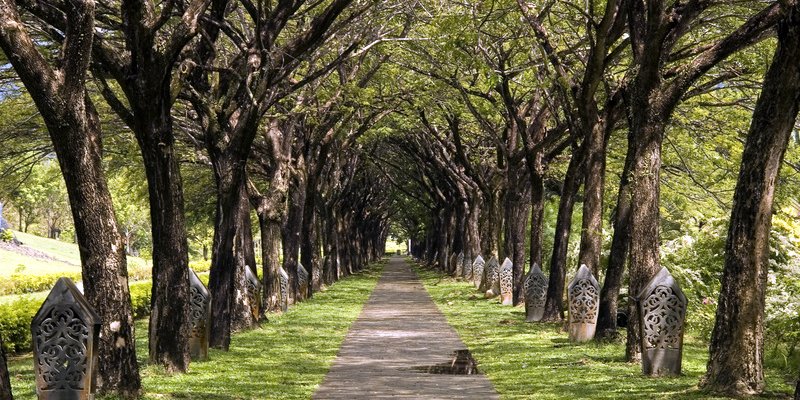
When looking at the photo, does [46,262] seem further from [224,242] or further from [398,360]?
[398,360]

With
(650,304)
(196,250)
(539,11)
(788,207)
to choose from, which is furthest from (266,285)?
(196,250)

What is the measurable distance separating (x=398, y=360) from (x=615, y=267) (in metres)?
4.43

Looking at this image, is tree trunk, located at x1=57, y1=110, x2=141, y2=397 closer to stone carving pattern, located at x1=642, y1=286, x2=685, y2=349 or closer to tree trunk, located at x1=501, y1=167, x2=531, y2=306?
stone carving pattern, located at x1=642, y1=286, x2=685, y2=349

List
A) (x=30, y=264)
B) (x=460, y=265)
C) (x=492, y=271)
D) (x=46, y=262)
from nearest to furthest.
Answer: (x=492, y=271)
(x=460, y=265)
(x=30, y=264)
(x=46, y=262)

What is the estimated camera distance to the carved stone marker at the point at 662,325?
13125 millimetres

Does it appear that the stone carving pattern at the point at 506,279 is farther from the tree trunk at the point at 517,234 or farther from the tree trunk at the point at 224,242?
the tree trunk at the point at 224,242

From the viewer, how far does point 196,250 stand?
344ft

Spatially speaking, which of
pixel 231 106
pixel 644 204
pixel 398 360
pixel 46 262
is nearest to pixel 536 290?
pixel 398 360

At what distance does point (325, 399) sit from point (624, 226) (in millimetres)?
7677

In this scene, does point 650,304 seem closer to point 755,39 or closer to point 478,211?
point 755,39

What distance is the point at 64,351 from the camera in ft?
31.5

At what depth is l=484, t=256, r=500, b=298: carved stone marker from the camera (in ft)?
109

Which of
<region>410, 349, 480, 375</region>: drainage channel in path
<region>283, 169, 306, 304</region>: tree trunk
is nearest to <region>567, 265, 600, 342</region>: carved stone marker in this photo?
<region>410, 349, 480, 375</region>: drainage channel in path

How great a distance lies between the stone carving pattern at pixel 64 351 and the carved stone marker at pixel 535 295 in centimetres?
1545
